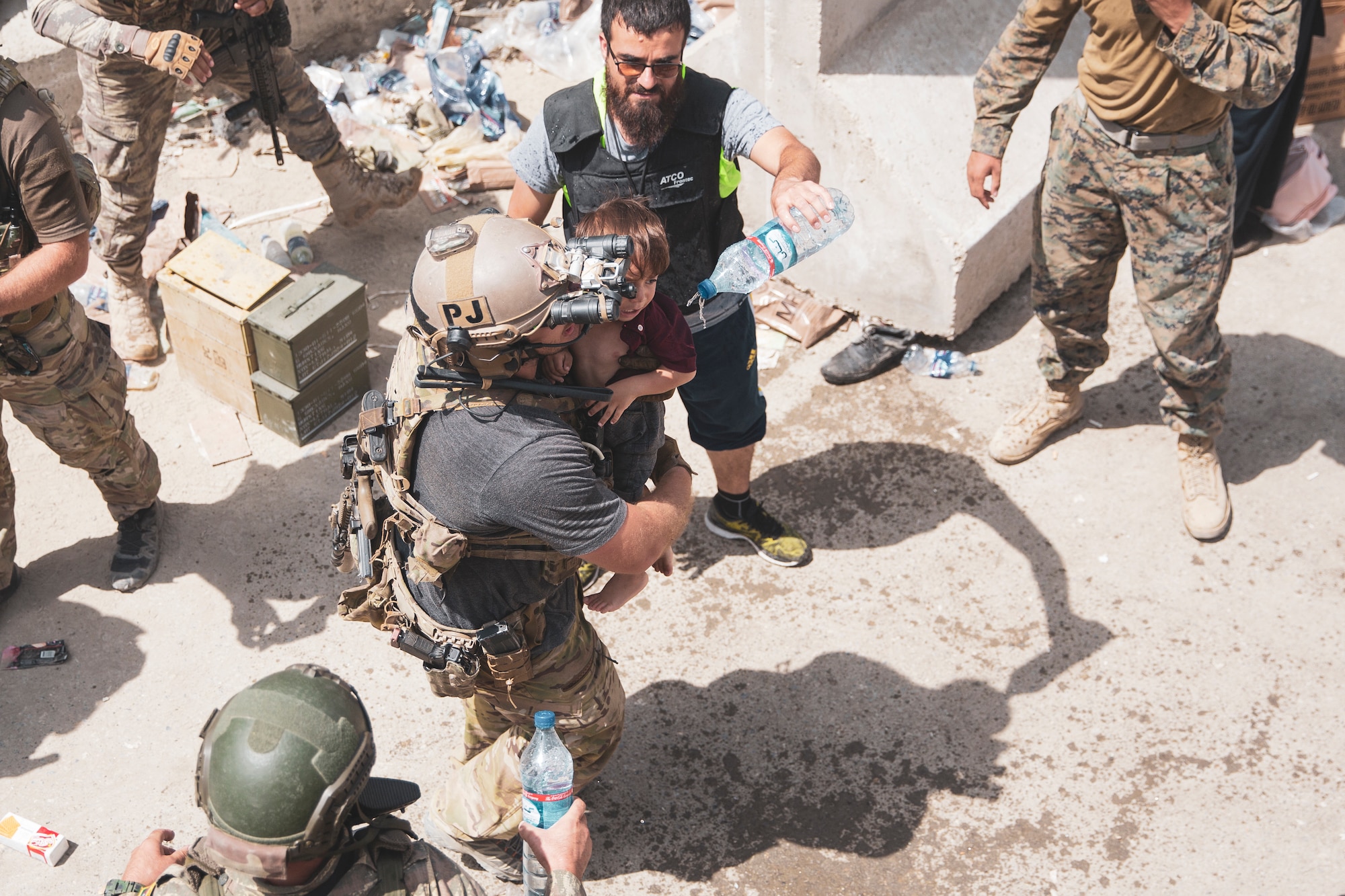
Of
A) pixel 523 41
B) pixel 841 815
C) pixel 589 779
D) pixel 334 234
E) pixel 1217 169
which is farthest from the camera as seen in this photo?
pixel 523 41

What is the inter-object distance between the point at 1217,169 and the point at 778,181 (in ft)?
5.86

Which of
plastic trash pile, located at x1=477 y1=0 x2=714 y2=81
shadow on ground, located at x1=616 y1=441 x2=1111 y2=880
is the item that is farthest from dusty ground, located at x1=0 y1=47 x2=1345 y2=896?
plastic trash pile, located at x1=477 y1=0 x2=714 y2=81

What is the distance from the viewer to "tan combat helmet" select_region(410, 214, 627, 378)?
242 centimetres

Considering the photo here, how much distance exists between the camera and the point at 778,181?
A: 347 cm

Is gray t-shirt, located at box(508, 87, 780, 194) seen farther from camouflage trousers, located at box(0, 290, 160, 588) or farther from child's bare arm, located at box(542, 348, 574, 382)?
camouflage trousers, located at box(0, 290, 160, 588)

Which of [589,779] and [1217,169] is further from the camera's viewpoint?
[1217,169]

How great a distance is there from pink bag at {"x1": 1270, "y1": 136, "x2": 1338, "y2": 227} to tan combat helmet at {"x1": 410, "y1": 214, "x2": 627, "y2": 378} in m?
4.75

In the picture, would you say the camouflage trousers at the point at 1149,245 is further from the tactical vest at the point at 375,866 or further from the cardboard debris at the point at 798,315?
the tactical vest at the point at 375,866

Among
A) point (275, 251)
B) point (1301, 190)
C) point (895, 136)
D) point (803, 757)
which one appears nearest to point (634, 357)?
point (803, 757)

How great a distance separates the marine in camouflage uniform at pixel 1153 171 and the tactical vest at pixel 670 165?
1195 mm

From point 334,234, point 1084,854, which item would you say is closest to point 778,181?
point 1084,854

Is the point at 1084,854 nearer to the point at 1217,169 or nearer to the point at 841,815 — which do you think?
the point at 841,815

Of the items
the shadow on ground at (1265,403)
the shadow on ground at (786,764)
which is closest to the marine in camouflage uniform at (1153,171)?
the shadow on ground at (1265,403)

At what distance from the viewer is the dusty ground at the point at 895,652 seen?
12.0ft
